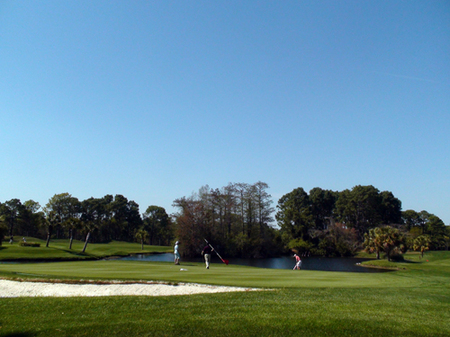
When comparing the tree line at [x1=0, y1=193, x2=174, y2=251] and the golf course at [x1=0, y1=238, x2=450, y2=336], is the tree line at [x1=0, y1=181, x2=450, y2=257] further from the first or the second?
the golf course at [x1=0, y1=238, x2=450, y2=336]

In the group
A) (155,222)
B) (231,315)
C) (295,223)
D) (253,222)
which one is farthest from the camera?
(155,222)

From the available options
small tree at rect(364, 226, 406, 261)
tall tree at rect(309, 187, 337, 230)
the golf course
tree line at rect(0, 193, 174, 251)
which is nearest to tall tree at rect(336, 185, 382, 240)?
tall tree at rect(309, 187, 337, 230)

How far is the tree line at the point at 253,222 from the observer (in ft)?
231

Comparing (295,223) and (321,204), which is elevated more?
(321,204)

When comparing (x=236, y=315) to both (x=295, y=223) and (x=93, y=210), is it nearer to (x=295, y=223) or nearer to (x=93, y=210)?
(x=295, y=223)

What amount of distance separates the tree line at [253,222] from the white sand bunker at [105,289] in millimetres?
42421

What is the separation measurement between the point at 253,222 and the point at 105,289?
6638 cm

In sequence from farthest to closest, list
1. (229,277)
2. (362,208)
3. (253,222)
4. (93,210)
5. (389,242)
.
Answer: (93,210)
(362,208)
(253,222)
(389,242)
(229,277)

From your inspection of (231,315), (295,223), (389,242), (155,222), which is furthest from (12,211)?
(231,315)

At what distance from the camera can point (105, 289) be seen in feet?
46.2

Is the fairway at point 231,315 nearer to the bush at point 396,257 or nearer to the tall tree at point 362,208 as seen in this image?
the bush at point 396,257

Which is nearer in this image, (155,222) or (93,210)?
(93,210)

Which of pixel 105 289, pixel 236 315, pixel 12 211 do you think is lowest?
pixel 105 289

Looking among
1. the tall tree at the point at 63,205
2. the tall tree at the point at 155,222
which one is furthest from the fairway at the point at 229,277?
the tall tree at the point at 155,222
